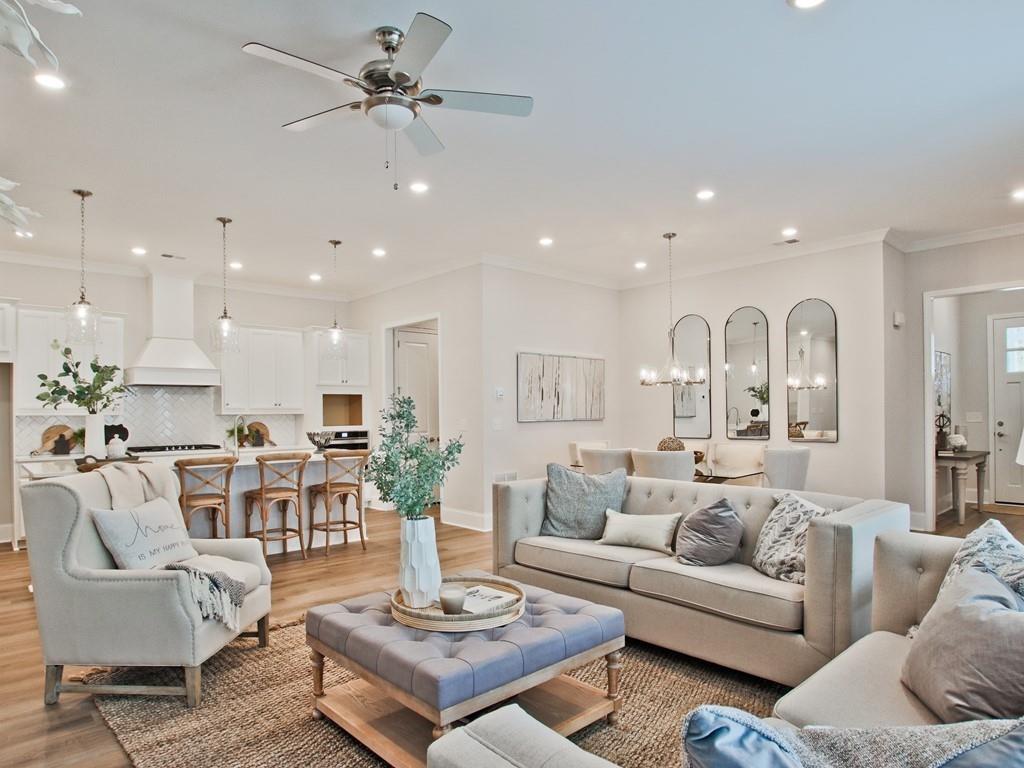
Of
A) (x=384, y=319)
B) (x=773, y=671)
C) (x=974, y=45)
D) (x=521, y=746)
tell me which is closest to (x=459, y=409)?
(x=384, y=319)

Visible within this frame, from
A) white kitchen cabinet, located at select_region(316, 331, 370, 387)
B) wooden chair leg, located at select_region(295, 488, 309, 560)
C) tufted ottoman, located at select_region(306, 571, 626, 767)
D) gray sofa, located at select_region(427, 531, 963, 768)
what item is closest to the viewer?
gray sofa, located at select_region(427, 531, 963, 768)

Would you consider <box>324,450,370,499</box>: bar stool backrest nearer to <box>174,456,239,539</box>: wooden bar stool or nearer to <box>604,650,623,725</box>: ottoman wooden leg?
<box>174,456,239,539</box>: wooden bar stool

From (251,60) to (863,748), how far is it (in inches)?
132

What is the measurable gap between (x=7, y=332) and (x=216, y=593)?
4883 millimetres

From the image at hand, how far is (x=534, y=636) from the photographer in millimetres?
2355

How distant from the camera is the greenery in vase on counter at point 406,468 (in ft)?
8.38

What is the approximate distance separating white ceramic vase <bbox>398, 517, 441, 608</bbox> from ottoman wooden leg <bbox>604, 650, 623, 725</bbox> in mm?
767

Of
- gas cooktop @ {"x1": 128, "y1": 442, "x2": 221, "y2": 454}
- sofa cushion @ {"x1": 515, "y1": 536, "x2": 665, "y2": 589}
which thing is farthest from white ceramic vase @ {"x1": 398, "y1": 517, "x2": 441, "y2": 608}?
gas cooktop @ {"x1": 128, "y1": 442, "x2": 221, "y2": 454}

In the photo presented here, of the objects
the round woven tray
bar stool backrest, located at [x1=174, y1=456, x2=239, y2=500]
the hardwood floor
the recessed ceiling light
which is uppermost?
the recessed ceiling light

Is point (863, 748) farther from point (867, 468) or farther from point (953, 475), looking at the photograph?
point (953, 475)

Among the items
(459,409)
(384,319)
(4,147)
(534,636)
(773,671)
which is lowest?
(773,671)

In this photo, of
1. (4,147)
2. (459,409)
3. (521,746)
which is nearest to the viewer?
(521,746)

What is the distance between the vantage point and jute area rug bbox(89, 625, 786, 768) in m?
2.38

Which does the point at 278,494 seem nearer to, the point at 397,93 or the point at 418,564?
the point at 418,564
